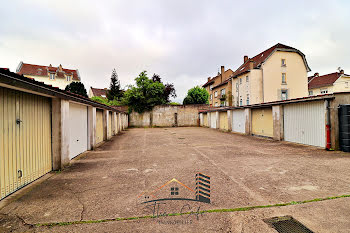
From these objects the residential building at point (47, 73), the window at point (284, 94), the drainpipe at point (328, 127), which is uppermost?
the residential building at point (47, 73)

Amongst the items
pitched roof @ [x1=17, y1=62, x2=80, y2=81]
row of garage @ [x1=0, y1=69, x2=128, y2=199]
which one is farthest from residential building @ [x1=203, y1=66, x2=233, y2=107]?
pitched roof @ [x1=17, y1=62, x2=80, y2=81]

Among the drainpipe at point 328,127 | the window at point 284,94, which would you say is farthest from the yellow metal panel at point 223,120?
the drainpipe at point 328,127

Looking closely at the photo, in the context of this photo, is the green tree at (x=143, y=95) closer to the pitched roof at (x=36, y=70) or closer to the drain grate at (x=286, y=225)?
the drain grate at (x=286, y=225)

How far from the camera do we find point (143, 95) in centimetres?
2716

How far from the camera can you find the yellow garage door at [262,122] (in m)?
13.1

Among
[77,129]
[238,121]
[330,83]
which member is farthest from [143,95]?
[330,83]

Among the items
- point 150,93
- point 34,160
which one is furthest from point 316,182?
point 150,93

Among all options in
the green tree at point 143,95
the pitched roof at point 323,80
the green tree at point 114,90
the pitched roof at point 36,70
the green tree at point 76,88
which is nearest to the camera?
the green tree at point 143,95

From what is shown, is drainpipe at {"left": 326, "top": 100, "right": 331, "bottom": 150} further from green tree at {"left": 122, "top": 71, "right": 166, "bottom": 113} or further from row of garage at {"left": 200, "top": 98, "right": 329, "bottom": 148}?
green tree at {"left": 122, "top": 71, "right": 166, "bottom": 113}

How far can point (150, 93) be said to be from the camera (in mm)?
27422

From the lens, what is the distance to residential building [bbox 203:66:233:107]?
105 feet

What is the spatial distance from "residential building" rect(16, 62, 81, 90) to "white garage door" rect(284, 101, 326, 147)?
163 feet

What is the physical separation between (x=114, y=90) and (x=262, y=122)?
4652 centimetres

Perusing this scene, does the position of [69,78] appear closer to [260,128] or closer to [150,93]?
[150,93]
